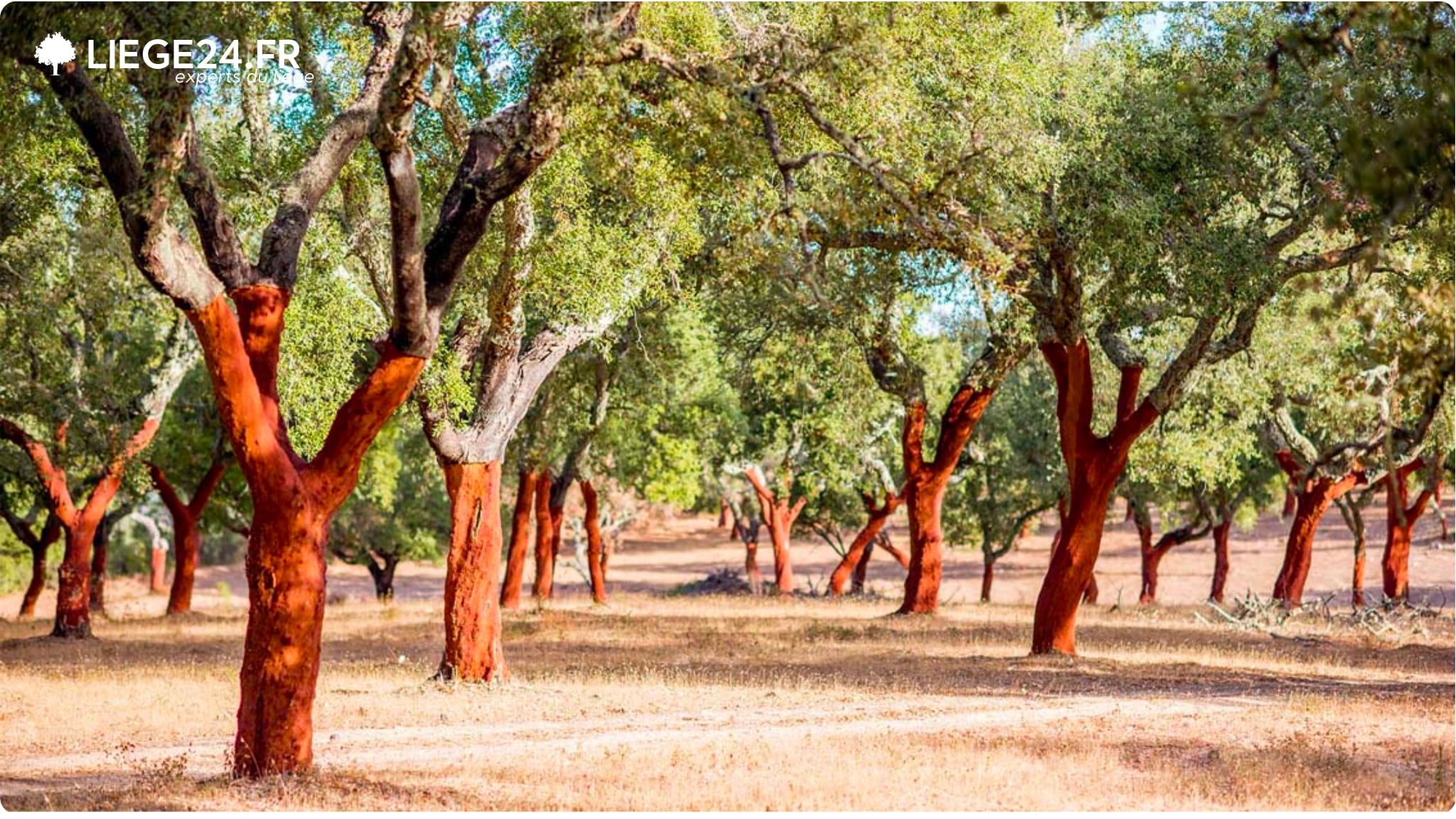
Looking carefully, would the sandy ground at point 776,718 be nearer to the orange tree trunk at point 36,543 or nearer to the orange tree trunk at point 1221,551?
the orange tree trunk at point 36,543

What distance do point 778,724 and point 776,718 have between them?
0.48m

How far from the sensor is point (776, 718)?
A: 15.5m

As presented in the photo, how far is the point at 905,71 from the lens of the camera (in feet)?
52.1

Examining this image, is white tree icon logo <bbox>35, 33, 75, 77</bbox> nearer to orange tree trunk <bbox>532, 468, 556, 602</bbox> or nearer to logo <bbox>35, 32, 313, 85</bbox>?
logo <bbox>35, 32, 313, 85</bbox>

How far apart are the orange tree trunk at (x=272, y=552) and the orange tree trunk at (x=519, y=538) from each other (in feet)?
65.1

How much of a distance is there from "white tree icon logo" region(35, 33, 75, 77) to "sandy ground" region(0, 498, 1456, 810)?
486 cm

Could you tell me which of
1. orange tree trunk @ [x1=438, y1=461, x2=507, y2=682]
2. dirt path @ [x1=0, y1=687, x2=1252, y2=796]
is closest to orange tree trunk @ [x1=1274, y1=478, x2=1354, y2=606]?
dirt path @ [x1=0, y1=687, x2=1252, y2=796]

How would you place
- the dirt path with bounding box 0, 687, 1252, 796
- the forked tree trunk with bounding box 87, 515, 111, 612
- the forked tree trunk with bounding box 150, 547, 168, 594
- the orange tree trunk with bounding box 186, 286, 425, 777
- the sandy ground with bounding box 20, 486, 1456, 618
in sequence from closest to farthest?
the orange tree trunk with bounding box 186, 286, 425, 777, the dirt path with bounding box 0, 687, 1252, 796, the forked tree trunk with bounding box 87, 515, 111, 612, the sandy ground with bounding box 20, 486, 1456, 618, the forked tree trunk with bounding box 150, 547, 168, 594

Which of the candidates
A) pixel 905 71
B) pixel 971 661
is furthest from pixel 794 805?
pixel 971 661

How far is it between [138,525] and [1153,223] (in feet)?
183

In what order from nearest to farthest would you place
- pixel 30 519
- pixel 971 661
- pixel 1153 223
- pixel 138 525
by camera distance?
1. pixel 1153 223
2. pixel 971 661
3. pixel 30 519
4. pixel 138 525

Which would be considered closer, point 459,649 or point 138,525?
point 459,649

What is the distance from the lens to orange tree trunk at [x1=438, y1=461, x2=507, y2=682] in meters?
17.7

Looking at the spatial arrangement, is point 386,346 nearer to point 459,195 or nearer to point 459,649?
point 459,195
